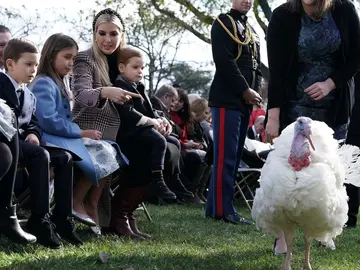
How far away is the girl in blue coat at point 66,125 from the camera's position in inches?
245

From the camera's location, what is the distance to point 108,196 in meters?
6.91

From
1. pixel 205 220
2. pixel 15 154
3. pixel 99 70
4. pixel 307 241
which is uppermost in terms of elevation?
pixel 99 70

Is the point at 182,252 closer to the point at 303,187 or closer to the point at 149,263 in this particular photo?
the point at 149,263

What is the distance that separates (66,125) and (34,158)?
668mm

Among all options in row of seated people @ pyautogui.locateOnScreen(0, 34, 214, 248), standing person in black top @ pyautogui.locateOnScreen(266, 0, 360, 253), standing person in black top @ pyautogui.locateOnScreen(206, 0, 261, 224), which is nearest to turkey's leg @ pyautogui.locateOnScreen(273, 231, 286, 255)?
standing person in black top @ pyautogui.locateOnScreen(266, 0, 360, 253)

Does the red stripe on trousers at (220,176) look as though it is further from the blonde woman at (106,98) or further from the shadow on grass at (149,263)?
the shadow on grass at (149,263)

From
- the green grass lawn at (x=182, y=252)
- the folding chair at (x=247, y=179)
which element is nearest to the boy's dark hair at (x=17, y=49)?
the green grass lawn at (x=182, y=252)

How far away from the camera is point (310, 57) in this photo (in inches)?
232

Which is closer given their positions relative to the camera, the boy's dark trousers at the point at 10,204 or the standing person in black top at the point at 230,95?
the boy's dark trousers at the point at 10,204

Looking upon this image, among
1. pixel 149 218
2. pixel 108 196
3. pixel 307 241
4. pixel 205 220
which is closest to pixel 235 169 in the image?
pixel 205 220

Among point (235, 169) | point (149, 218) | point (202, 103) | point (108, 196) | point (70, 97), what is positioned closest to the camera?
point (70, 97)

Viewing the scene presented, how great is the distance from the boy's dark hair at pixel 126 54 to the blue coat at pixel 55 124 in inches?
29.8

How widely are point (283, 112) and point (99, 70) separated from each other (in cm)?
162

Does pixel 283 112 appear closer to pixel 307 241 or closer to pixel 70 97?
pixel 307 241
